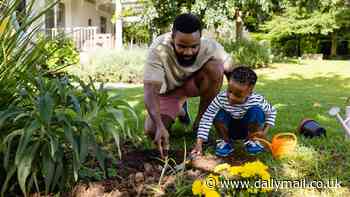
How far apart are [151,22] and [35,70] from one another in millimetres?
13331

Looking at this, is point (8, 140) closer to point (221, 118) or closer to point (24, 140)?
point (24, 140)

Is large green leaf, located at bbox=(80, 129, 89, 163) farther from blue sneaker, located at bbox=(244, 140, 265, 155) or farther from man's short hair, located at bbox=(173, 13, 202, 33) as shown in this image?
blue sneaker, located at bbox=(244, 140, 265, 155)

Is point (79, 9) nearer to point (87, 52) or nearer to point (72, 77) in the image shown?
point (87, 52)

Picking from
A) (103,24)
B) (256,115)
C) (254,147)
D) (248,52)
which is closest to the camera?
(254,147)

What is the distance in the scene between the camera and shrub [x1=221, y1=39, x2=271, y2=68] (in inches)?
577

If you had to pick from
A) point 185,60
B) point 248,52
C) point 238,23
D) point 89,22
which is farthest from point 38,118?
point 89,22

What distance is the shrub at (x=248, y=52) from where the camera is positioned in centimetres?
1466

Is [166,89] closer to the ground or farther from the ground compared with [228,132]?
farther from the ground

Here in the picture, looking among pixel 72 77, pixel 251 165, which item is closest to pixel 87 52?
pixel 72 77

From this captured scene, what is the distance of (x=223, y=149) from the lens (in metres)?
2.80

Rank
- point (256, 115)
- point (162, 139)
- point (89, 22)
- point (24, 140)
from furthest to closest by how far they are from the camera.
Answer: point (89, 22)
point (256, 115)
point (162, 139)
point (24, 140)

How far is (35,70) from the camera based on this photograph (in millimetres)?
2314

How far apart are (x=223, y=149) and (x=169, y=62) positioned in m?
0.74

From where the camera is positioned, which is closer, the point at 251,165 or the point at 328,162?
the point at 251,165
